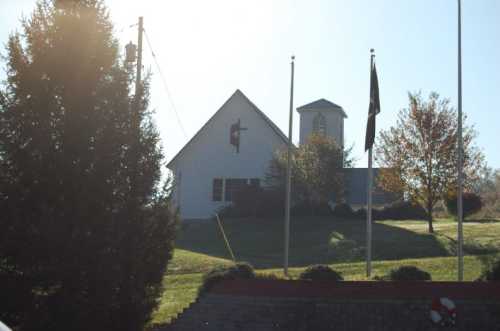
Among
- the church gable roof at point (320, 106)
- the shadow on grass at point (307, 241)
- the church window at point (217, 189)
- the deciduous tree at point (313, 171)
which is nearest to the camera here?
the shadow on grass at point (307, 241)

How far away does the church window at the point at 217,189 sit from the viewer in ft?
139

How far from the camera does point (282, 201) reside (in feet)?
127

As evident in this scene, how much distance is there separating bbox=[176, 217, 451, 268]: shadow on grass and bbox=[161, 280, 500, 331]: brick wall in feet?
22.0

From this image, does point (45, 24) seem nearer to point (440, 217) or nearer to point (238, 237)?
point (238, 237)

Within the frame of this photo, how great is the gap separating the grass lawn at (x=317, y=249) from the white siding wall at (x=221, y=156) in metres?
4.36

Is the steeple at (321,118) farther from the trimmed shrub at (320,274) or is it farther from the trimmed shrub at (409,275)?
the trimmed shrub at (409,275)


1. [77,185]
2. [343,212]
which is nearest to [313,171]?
[343,212]

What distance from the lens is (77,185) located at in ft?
44.3

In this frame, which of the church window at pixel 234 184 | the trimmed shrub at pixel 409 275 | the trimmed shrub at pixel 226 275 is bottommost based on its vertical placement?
the trimmed shrub at pixel 226 275

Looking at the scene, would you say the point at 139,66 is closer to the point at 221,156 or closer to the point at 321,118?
the point at 221,156

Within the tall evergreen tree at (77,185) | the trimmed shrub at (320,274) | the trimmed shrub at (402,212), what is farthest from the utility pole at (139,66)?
the trimmed shrub at (402,212)

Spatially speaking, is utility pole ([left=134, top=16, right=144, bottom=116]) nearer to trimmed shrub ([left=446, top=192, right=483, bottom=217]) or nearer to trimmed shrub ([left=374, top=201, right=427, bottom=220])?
trimmed shrub ([left=446, top=192, right=483, bottom=217])

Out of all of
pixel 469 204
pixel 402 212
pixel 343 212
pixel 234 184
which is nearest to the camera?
pixel 469 204

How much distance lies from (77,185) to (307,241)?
18824 mm
